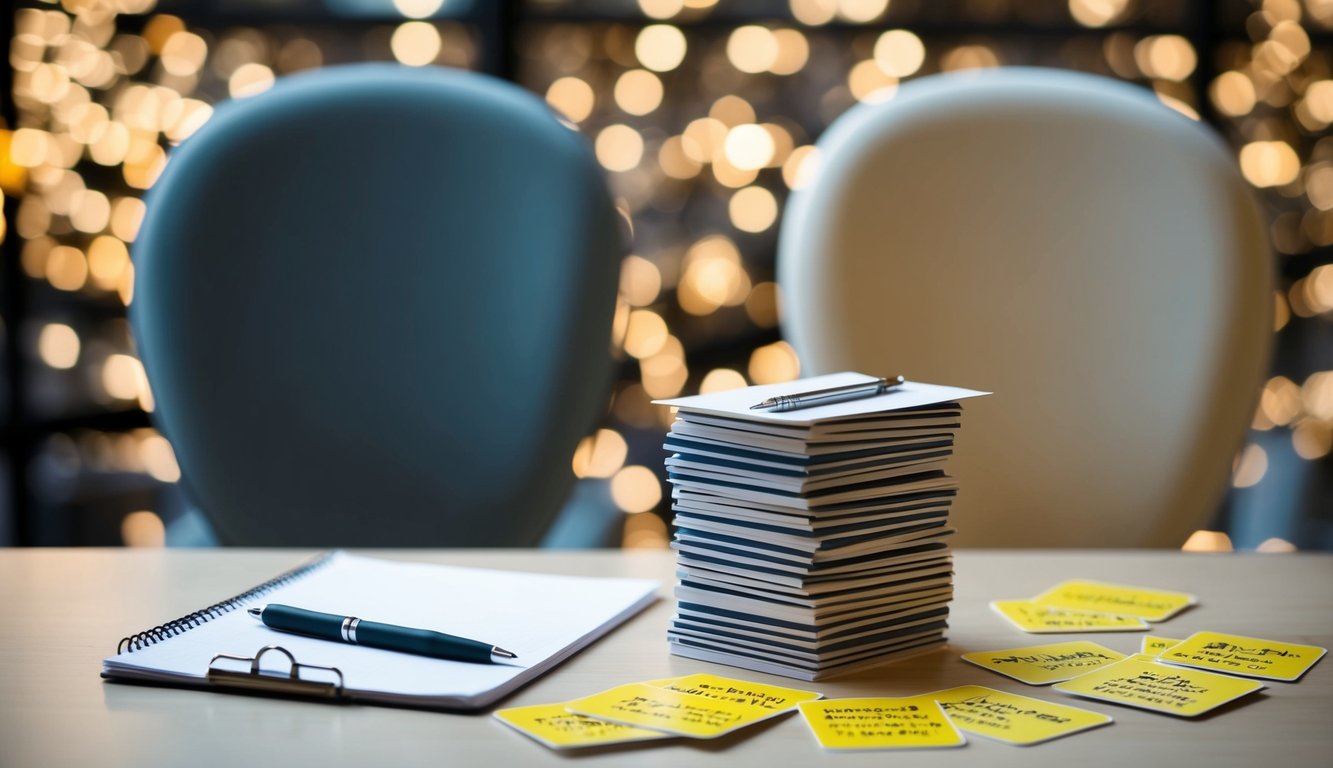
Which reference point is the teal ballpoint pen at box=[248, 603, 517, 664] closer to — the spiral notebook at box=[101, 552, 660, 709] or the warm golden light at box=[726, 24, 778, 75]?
the spiral notebook at box=[101, 552, 660, 709]

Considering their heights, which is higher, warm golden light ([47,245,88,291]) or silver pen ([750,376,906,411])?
warm golden light ([47,245,88,291])

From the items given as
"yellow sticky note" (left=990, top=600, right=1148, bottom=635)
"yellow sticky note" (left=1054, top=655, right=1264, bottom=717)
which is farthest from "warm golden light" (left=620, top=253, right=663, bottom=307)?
"yellow sticky note" (left=1054, top=655, right=1264, bottom=717)

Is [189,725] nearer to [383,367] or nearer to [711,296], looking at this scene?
[383,367]

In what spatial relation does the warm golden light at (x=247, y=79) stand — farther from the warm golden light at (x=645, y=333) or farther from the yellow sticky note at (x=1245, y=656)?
the yellow sticky note at (x=1245, y=656)

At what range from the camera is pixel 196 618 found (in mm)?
741

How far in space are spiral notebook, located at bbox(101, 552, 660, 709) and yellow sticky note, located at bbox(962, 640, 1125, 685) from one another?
23 cm

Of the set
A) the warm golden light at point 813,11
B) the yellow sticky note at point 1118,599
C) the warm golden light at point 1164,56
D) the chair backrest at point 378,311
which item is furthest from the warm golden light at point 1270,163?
the yellow sticky note at point 1118,599

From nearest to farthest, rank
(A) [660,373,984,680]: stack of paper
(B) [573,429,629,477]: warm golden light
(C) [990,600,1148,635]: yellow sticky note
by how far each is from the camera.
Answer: (A) [660,373,984,680]: stack of paper → (C) [990,600,1148,635]: yellow sticky note → (B) [573,429,629,477]: warm golden light

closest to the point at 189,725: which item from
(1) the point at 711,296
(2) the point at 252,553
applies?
(2) the point at 252,553

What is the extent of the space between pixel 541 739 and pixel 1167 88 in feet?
8.02

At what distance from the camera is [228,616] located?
0.75 m

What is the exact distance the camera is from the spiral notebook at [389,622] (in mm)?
628

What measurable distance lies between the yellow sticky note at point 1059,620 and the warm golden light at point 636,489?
189cm

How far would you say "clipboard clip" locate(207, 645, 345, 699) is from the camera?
62 centimetres
